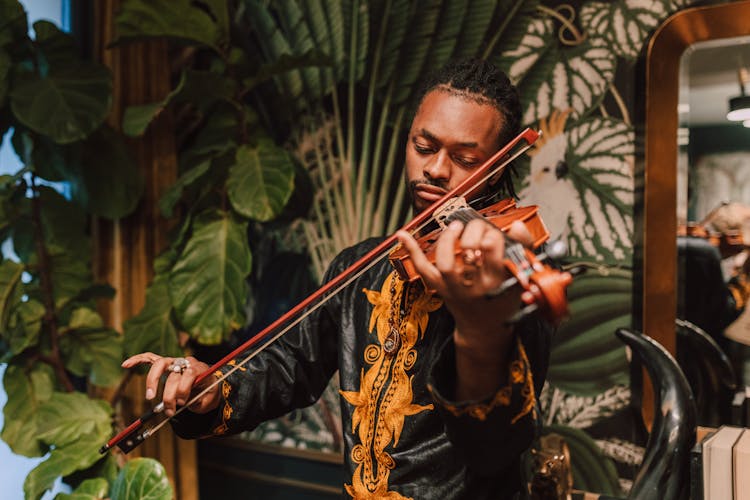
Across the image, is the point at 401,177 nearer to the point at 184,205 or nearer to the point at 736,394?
the point at 184,205

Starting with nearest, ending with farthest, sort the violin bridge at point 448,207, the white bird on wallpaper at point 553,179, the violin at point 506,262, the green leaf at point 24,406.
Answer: the violin at point 506,262 → the violin bridge at point 448,207 → the white bird on wallpaper at point 553,179 → the green leaf at point 24,406

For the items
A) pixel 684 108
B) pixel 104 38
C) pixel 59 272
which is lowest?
pixel 59 272

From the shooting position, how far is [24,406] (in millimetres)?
2012

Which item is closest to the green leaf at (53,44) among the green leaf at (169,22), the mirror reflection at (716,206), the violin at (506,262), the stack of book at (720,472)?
the green leaf at (169,22)

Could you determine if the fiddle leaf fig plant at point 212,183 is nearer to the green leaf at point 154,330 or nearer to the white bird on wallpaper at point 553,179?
the green leaf at point 154,330

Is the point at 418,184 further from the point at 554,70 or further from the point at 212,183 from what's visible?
the point at 212,183

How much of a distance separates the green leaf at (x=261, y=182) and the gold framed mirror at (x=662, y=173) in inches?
38.2

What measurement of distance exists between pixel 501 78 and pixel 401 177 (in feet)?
3.12

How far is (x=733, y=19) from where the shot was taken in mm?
1538

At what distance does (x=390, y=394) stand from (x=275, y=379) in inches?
10.1

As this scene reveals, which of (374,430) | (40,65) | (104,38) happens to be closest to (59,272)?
(40,65)

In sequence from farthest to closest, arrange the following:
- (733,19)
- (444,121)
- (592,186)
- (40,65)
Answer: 1. (40,65)
2. (592,186)
3. (733,19)
4. (444,121)

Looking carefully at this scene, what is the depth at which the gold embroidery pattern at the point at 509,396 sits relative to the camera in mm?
771

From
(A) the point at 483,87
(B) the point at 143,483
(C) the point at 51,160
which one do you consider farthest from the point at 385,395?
(C) the point at 51,160
